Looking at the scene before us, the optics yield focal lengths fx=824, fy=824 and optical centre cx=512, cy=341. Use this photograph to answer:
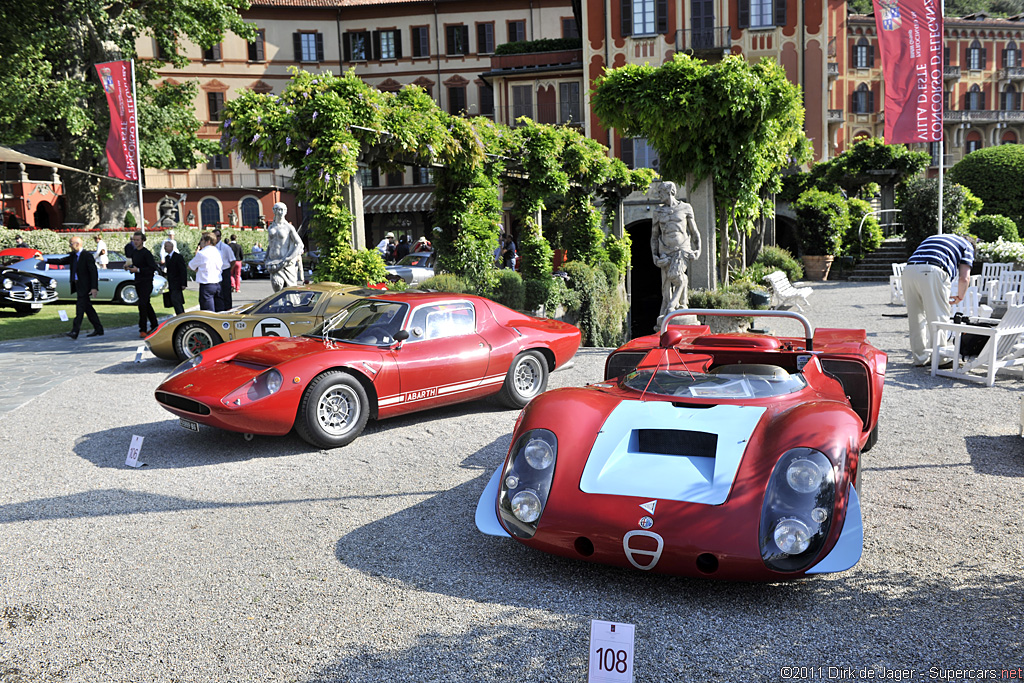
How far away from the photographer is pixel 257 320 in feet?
34.1

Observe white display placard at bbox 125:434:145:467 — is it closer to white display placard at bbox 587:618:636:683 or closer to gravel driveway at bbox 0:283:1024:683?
gravel driveway at bbox 0:283:1024:683

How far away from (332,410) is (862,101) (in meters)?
62.5

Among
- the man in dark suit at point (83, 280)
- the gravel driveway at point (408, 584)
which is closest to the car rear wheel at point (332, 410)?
the gravel driveway at point (408, 584)

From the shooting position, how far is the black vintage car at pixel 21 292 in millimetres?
17859

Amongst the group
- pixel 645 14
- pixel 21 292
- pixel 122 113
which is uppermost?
pixel 645 14

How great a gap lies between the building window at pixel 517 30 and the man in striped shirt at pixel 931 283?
133 feet

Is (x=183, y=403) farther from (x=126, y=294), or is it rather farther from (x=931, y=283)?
(x=126, y=294)

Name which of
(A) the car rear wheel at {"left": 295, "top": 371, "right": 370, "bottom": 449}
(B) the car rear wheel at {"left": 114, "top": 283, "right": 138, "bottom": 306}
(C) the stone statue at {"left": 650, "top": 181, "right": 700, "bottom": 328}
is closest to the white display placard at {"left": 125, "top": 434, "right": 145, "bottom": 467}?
(A) the car rear wheel at {"left": 295, "top": 371, "right": 370, "bottom": 449}

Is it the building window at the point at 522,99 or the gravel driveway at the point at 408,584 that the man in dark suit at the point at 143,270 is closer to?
the gravel driveway at the point at 408,584

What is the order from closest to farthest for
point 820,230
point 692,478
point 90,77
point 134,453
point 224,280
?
point 692,478, point 134,453, point 224,280, point 820,230, point 90,77

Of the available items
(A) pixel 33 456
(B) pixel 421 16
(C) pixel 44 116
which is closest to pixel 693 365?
(A) pixel 33 456

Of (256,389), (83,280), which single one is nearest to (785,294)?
(83,280)

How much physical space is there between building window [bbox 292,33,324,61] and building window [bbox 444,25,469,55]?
7363mm

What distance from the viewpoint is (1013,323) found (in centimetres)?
916
